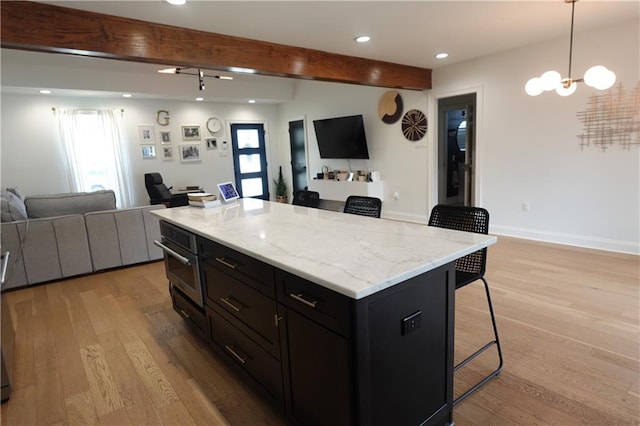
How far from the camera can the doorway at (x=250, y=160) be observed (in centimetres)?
840

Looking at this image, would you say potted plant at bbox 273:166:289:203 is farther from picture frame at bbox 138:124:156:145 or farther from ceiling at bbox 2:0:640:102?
ceiling at bbox 2:0:640:102

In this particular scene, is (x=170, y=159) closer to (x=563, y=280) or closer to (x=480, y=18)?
(x=480, y=18)

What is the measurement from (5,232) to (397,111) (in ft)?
18.0

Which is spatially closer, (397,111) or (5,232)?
(5,232)

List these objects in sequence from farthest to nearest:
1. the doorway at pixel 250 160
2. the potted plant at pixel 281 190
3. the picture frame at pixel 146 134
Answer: the potted plant at pixel 281 190 → the doorway at pixel 250 160 → the picture frame at pixel 146 134

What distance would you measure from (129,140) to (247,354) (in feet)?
21.3

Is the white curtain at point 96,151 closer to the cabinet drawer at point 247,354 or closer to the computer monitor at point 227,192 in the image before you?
the computer monitor at point 227,192

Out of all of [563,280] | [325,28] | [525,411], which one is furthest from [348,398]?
[325,28]

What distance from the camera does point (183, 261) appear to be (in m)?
2.32

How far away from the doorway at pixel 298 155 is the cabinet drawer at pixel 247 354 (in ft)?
20.1

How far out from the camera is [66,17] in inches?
108

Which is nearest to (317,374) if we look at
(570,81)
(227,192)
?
(227,192)

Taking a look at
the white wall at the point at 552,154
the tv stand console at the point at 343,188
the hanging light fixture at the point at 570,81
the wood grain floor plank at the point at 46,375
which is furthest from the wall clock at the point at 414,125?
the wood grain floor plank at the point at 46,375

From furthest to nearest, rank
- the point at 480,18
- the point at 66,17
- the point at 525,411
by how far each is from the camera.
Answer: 1. the point at 480,18
2. the point at 66,17
3. the point at 525,411
